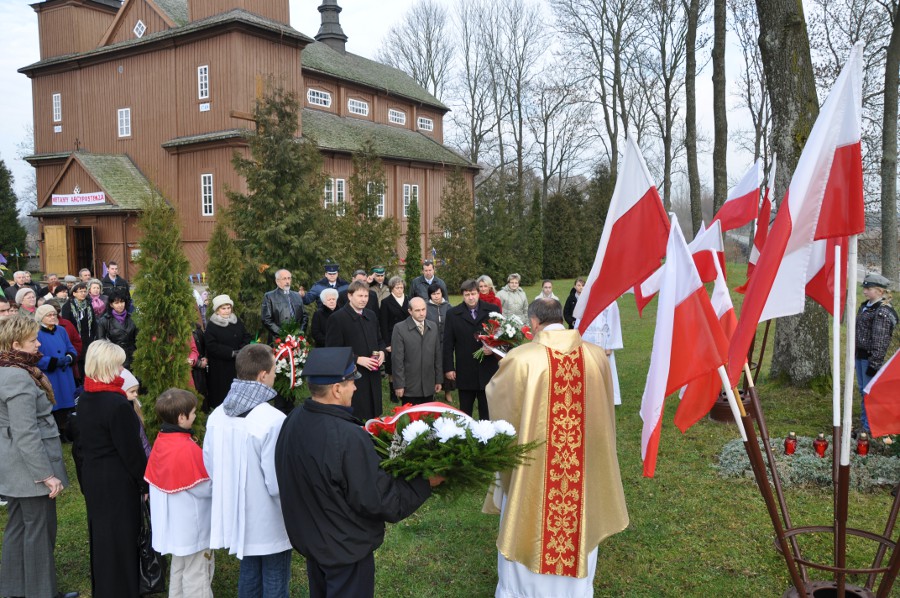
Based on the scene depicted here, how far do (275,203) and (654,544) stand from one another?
10320mm

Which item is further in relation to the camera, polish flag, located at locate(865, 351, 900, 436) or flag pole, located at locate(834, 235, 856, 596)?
polish flag, located at locate(865, 351, 900, 436)

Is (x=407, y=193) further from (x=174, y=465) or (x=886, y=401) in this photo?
(x=886, y=401)

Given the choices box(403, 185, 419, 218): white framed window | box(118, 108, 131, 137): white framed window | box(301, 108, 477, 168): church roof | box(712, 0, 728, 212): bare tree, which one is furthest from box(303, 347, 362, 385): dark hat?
box(403, 185, 419, 218): white framed window

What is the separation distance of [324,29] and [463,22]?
39.4ft

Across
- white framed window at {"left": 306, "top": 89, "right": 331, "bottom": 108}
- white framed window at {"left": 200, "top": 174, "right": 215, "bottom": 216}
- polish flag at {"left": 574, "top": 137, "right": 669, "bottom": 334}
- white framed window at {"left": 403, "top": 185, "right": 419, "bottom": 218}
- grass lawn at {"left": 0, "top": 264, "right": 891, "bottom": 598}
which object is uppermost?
white framed window at {"left": 306, "top": 89, "right": 331, "bottom": 108}

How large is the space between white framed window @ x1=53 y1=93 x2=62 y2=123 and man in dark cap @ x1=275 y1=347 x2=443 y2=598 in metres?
37.0

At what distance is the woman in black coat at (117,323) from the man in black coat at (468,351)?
430 centimetres

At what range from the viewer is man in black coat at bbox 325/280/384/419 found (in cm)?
770

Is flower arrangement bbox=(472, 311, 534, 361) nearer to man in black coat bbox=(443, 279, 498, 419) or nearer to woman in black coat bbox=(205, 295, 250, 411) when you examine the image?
man in black coat bbox=(443, 279, 498, 419)

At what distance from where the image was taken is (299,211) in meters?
13.6

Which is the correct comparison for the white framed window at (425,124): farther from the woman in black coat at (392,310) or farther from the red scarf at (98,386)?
the red scarf at (98,386)

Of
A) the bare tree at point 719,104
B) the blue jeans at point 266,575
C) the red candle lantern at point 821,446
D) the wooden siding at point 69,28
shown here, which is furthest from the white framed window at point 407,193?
the blue jeans at point 266,575

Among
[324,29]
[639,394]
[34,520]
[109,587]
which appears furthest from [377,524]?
[324,29]

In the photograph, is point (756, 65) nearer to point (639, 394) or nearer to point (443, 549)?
point (639, 394)
